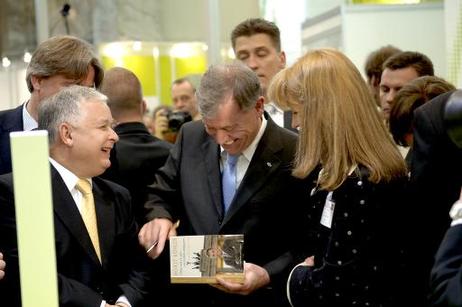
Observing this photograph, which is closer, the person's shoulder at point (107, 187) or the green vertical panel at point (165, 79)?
the person's shoulder at point (107, 187)

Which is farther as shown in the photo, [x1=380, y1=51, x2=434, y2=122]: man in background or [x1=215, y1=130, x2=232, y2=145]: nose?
[x1=380, y1=51, x2=434, y2=122]: man in background

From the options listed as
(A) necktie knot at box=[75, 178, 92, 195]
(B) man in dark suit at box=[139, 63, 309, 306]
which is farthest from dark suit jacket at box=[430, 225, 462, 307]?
(A) necktie knot at box=[75, 178, 92, 195]

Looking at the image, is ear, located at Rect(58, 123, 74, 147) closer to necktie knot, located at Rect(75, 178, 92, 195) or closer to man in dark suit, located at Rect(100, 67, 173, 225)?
necktie knot, located at Rect(75, 178, 92, 195)

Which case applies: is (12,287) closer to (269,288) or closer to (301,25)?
(269,288)

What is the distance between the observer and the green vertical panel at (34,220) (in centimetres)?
160

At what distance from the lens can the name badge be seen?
2.80 metres

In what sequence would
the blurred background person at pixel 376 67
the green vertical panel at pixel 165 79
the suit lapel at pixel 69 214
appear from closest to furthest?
the suit lapel at pixel 69 214 → the blurred background person at pixel 376 67 → the green vertical panel at pixel 165 79

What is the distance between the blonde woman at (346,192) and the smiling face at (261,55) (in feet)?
4.98

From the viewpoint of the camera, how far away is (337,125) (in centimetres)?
282

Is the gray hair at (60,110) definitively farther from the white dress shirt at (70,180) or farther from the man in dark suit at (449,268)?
Result: the man in dark suit at (449,268)

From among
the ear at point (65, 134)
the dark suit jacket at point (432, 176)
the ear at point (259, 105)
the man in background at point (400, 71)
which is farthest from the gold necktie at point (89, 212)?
the man in background at point (400, 71)

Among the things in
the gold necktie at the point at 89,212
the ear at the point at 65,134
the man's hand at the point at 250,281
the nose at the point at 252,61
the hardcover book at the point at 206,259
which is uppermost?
the nose at the point at 252,61

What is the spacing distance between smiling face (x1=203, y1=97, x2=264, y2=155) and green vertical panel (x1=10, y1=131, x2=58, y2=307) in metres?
1.69

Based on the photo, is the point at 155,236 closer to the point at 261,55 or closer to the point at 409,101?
the point at 409,101
